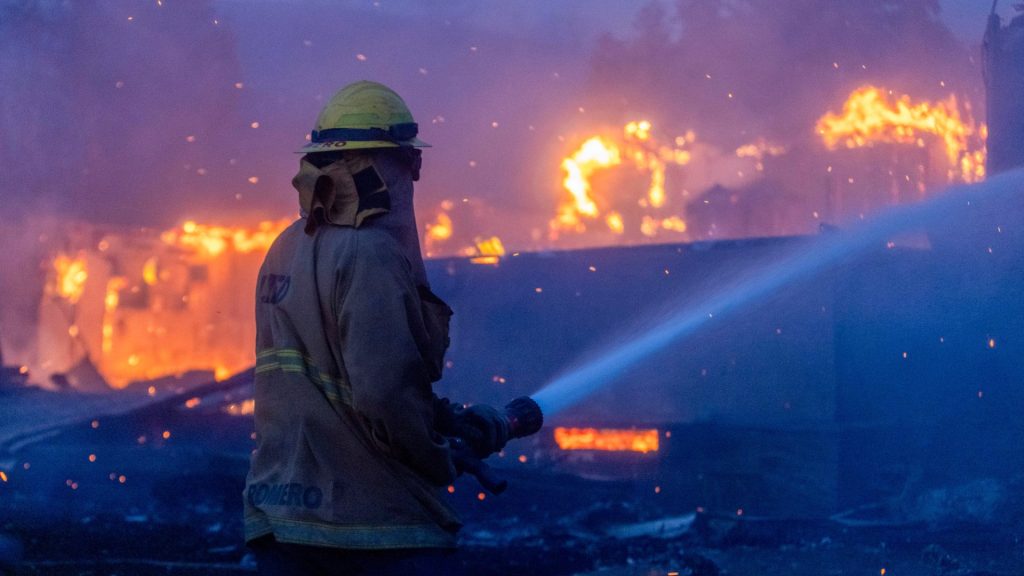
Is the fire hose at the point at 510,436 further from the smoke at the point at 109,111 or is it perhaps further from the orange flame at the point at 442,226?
the orange flame at the point at 442,226

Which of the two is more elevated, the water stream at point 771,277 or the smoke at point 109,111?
the smoke at point 109,111

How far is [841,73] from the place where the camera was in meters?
21.5

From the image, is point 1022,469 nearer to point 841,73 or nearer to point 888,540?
point 888,540

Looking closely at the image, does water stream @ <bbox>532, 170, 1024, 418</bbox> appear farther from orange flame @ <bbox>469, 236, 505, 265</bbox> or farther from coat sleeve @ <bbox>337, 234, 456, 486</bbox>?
coat sleeve @ <bbox>337, 234, 456, 486</bbox>

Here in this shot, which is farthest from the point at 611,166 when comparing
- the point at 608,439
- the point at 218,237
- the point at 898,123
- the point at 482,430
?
the point at 482,430

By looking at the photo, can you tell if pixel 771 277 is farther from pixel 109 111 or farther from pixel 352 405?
pixel 109 111

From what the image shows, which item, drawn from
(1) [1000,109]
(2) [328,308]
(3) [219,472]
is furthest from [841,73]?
(2) [328,308]

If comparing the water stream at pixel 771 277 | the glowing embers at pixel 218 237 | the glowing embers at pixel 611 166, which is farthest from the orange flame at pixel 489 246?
the water stream at pixel 771 277

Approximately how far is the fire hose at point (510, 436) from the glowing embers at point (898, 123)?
19128 mm

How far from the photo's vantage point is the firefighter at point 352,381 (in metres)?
2.11

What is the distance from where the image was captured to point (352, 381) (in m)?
2.11

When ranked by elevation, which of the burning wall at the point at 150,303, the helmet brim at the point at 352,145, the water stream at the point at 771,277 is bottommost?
the helmet brim at the point at 352,145

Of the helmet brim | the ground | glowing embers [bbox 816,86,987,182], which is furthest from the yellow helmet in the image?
glowing embers [bbox 816,86,987,182]

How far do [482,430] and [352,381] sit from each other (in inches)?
19.1
